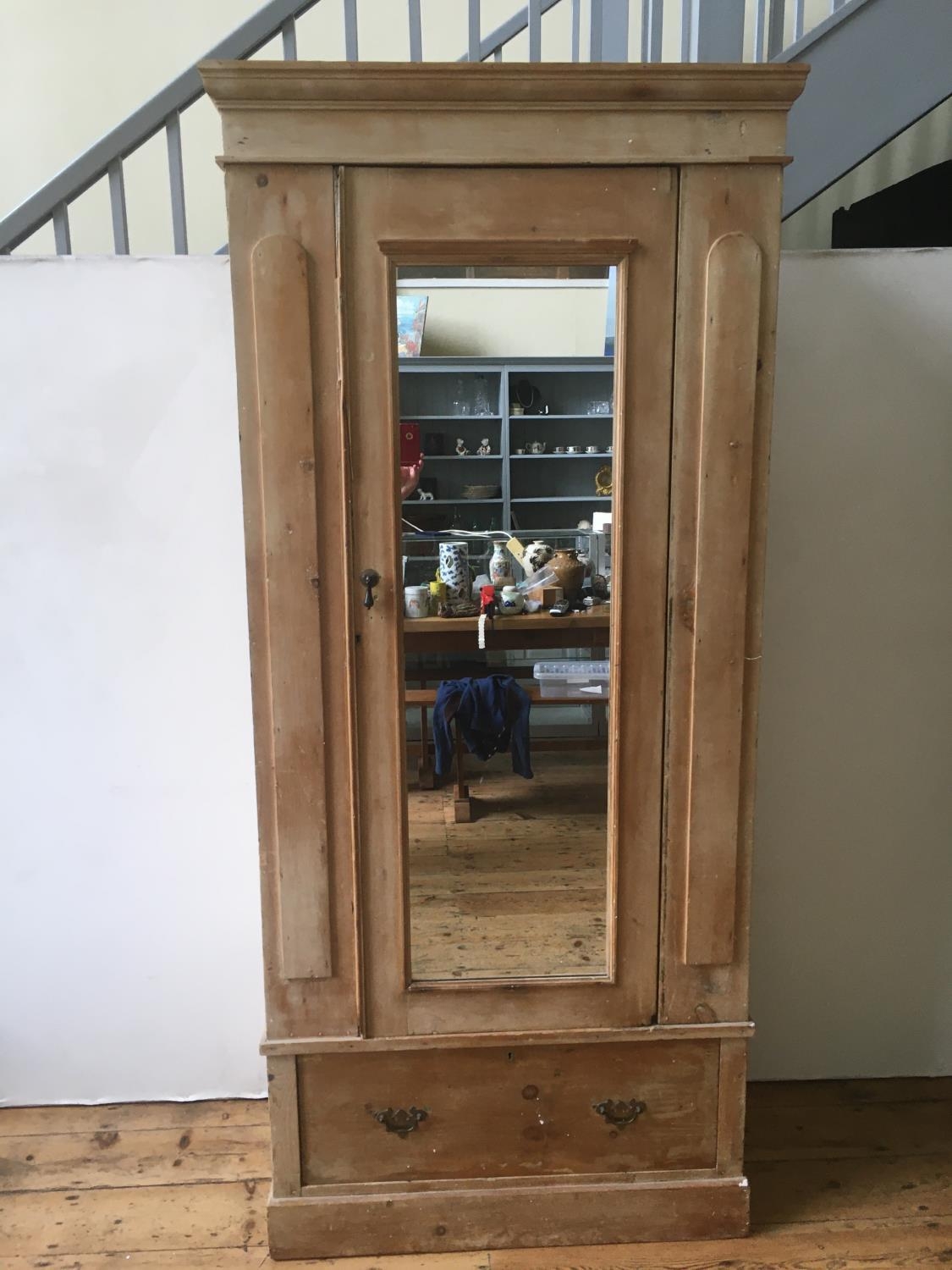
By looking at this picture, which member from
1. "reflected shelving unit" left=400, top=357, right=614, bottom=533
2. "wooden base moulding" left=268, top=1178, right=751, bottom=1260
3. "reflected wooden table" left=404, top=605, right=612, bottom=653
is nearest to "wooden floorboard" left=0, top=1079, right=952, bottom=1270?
"wooden base moulding" left=268, top=1178, right=751, bottom=1260

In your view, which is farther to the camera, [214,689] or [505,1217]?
[214,689]

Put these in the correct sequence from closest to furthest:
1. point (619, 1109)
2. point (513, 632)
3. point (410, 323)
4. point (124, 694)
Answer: point (410, 323), point (513, 632), point (619, 1109), point (124, 694)

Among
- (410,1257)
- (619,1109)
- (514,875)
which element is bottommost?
(410,1257)

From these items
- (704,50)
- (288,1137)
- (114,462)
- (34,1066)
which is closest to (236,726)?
(114,462)

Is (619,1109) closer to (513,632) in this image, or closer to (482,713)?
(482,713)

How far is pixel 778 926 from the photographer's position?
1.92 meters

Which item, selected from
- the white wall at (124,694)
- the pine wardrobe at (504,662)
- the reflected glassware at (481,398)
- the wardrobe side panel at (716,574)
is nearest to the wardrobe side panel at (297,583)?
the pine wardrobe at (504,662)

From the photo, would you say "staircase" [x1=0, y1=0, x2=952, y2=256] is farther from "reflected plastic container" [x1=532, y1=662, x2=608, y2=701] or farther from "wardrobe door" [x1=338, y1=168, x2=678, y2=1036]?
"reflected plastic container" [x1=532, y1=662, x2=608, y2=701]

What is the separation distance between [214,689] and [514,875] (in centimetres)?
77

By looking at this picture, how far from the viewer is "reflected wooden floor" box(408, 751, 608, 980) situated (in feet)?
4.79

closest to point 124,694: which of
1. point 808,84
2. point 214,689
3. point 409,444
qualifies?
point 214,689

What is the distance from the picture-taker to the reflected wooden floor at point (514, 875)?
1461 mm

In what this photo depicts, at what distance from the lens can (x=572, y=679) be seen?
1.44m

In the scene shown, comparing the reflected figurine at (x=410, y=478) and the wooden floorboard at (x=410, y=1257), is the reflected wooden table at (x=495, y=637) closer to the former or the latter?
the reflected figurine at (x=410, y=478)
